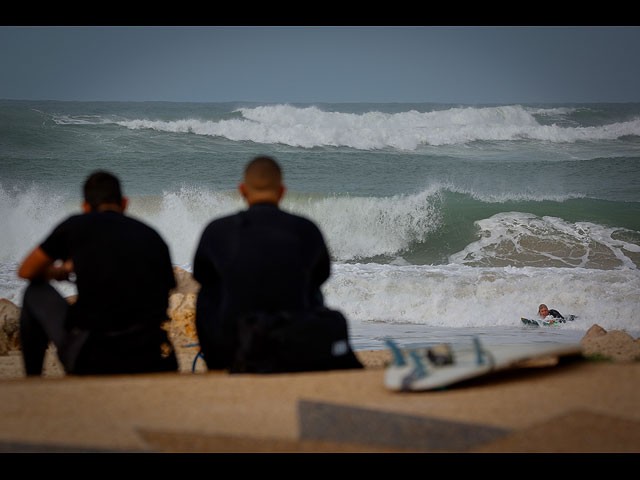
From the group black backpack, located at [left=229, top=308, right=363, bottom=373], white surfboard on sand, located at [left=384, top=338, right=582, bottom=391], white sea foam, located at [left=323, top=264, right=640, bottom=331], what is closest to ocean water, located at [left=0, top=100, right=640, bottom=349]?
white sea foam, located at [left=323, top=264, right=640, bottom=331]

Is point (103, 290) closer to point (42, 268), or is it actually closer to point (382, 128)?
point (42, 268)

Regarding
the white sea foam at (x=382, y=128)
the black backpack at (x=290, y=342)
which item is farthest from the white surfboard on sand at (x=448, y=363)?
the white sea foam at (x=382, y=128)

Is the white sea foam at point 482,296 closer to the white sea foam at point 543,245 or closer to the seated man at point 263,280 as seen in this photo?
the white sea foam at point 543,245

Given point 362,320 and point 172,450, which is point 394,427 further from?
point 362,320

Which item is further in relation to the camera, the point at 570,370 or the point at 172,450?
the point at 570,370

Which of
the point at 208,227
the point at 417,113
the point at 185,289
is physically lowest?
the point at 185,289

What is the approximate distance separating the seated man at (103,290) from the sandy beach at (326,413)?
0.48ft

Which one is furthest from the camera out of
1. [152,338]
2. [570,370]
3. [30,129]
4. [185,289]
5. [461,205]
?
[30,129]

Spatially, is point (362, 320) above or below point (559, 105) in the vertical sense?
below

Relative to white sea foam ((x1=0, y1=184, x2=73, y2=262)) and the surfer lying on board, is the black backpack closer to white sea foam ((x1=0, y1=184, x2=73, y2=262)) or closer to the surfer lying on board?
the surfer lying on board

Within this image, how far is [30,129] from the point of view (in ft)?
84.0

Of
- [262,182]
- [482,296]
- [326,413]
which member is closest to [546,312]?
[482,296]

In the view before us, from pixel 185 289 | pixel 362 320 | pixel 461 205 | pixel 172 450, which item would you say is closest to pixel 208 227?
pixel 172 450

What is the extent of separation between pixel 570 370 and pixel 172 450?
1.71m
